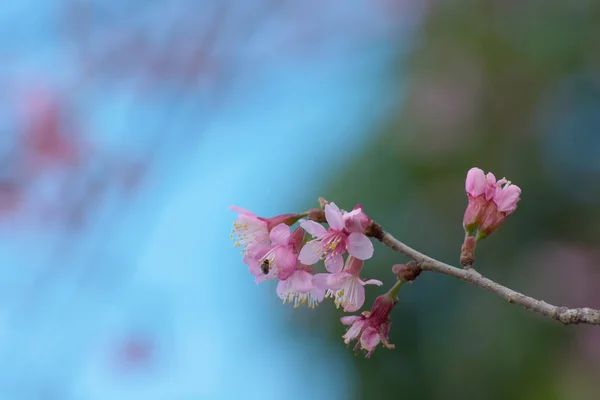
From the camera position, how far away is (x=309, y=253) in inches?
32.3

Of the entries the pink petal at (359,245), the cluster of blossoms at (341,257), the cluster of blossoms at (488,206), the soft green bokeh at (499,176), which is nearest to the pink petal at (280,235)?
the cluster of blossoms at (341,257)

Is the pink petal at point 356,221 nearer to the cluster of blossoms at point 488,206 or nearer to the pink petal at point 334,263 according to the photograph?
the pink petal at point 334,263

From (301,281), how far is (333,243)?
7 cm

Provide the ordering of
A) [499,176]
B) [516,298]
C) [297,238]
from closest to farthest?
[516,298], [297,238], [499,176]

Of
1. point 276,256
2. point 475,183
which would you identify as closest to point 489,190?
point 475,183

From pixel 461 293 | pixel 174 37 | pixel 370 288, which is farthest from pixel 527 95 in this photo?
pixel 174 37

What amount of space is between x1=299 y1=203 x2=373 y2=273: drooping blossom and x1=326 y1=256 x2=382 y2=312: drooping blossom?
0.01 metres

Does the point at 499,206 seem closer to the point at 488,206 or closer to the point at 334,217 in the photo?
the point at 488,206

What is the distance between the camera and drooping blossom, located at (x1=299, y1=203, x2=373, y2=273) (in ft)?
2.58

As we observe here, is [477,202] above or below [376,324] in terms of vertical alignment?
above

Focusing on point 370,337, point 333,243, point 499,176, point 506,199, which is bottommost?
point 499,176

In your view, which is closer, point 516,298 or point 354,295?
point 516,298

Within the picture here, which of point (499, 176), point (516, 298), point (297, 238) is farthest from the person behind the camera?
point (499, 176)

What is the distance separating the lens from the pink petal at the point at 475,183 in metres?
0.85
